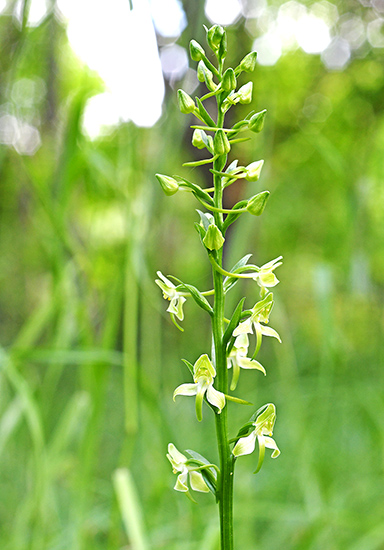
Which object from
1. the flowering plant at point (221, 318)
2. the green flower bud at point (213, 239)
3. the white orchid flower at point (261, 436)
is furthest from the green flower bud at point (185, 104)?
the white orchid flower at point (261, 436)

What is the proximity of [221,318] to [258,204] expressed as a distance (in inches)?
3.7

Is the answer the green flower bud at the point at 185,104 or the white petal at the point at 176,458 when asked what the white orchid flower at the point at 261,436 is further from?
the green flower bud at the point at 185,104

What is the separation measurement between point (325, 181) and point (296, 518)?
238cm

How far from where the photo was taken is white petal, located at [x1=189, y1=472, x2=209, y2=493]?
1.10ft

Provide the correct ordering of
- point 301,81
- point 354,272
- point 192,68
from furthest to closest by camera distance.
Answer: point 301,81 < point 354,272 < point 192,68

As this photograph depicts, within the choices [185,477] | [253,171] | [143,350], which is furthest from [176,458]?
[143,350]

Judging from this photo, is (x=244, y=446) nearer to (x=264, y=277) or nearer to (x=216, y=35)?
(x=264, y=277)

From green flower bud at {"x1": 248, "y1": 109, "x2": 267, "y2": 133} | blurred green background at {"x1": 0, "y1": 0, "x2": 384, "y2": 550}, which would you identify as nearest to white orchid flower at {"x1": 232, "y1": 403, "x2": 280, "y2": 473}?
green flower bud at {"x1": 248, "y1": 109, "x2": 267, "y2": 133}

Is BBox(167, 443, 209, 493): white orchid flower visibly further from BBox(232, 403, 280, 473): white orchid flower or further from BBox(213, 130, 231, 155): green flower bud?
BBox(213, 130, 231, 155): green flower bud

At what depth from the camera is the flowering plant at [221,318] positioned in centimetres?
29

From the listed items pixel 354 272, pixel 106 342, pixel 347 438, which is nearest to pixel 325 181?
pixel 347 438

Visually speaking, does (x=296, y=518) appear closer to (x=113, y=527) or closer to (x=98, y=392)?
(x=113, y=527)

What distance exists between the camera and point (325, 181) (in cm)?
303

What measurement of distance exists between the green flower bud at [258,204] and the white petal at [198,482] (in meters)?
0.19
